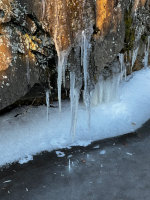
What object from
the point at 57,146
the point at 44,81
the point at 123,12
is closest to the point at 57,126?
the point at 57,146

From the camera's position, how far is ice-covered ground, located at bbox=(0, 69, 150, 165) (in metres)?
4.22

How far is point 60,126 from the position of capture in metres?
4.73

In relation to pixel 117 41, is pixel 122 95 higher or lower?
lower

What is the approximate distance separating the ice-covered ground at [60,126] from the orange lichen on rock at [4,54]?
1.38m

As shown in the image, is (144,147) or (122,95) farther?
(122,95)

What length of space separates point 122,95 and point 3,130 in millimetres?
2859

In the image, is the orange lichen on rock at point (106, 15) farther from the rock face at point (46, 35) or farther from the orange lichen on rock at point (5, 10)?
the orange lichen on rock at point (5, 10)

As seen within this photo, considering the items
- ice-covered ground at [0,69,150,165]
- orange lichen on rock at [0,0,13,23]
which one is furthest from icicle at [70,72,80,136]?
orange lichen on rock at [0,0,13,23]

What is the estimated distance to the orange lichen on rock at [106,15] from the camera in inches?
165

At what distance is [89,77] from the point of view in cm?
465

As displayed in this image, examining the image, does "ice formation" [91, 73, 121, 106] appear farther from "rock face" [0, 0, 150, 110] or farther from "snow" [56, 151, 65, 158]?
"snow" [56, 151, 65, 158]

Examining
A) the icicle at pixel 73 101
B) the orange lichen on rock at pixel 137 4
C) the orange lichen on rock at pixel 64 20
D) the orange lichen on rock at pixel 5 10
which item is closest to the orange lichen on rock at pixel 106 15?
the orange lichen on rock at pixel 64 20

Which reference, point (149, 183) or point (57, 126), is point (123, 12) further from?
point (149, 183)

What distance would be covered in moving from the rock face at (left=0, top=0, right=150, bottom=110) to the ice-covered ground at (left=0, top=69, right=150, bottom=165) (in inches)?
28.2
